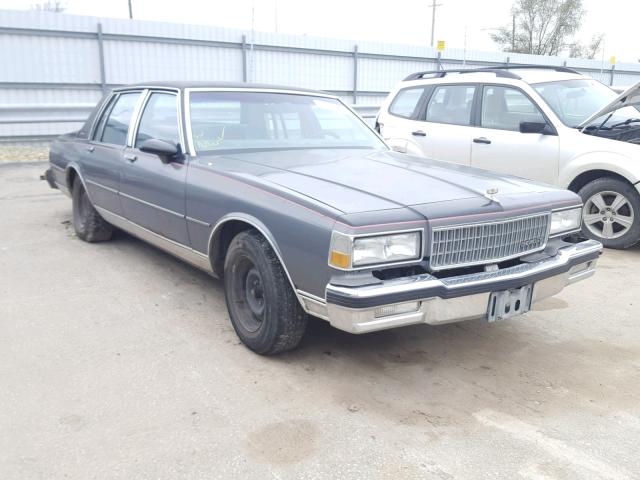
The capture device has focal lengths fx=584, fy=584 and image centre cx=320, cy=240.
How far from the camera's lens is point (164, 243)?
438cm

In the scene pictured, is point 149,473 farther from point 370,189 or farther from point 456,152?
point 456,152

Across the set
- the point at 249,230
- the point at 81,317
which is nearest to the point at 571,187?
the point at 249,230

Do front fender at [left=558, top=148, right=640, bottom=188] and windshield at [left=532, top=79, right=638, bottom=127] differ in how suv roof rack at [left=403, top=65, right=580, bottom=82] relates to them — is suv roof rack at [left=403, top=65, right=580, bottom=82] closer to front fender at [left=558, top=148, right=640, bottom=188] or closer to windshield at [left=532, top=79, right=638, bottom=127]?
windshield at [left=532, top=79, right=638, bottom=127]

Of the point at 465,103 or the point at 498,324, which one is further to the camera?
the point at 465,103

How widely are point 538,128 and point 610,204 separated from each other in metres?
1.04

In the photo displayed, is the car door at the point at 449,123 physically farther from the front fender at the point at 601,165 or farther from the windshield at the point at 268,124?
A: the windshield at the point at 268,124

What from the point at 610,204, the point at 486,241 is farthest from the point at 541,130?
the point at 486,241

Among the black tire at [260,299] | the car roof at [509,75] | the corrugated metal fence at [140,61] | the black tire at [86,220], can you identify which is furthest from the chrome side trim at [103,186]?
the corrugated metal fence at [140,61]

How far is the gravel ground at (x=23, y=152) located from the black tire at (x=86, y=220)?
5.91 metres

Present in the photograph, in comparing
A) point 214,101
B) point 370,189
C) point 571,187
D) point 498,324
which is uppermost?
point 214,101

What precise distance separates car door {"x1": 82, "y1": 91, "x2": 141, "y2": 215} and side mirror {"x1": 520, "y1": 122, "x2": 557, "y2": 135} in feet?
12.6

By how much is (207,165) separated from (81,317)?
1.36 m

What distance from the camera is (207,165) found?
151 inches

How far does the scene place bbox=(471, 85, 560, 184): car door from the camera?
20.1 feet
